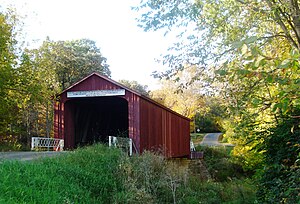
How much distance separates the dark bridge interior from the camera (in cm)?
1538

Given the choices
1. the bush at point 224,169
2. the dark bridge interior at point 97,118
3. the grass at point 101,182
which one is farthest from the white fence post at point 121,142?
the bush at point 224,169

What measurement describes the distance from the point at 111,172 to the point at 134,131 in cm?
431

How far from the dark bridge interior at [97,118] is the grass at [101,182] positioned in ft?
17.6

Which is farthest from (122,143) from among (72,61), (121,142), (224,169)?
(72,61)

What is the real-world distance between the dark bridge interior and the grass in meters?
5.36

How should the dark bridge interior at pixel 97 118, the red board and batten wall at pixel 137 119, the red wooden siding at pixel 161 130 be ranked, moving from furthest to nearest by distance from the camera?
the dark bridge interior at pixel 97 118, the red wooden siding at pixel 161 130, the red board and batten wall at pixel 137 119

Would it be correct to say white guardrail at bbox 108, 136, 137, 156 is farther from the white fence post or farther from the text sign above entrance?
the text sign above entrance

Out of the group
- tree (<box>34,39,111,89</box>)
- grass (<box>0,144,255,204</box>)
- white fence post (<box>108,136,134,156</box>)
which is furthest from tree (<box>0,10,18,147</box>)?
tree (<box>34,39,111,89</box>)

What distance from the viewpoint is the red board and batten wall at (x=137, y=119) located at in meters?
12.4

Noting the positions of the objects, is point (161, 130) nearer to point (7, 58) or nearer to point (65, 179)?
point (7, 58)

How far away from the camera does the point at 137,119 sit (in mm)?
12328

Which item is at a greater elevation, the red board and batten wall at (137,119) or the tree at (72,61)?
the tree at (72,61)

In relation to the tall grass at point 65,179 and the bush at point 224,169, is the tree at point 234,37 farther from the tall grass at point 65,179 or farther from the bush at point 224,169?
the bush at point 224,169

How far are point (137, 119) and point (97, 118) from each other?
6392mm
